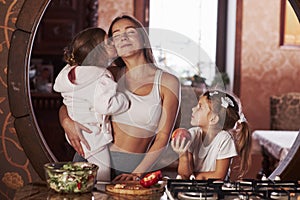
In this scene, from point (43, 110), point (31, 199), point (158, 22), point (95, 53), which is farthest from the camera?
point (158, 22)

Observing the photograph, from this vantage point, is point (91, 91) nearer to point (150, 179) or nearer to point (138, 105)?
point (138, 105)

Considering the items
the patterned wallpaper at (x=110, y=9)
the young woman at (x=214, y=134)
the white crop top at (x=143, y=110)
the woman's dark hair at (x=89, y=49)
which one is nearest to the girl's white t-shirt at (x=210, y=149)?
the young woman at (x=214, y=134)

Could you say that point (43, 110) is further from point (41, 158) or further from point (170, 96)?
point (170, 96)

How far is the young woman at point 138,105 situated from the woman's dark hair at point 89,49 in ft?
0.14

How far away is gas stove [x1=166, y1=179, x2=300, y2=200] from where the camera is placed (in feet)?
4.84

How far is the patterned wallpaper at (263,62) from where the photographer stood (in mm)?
5055

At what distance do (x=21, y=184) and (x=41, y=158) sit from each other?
0.12 meters

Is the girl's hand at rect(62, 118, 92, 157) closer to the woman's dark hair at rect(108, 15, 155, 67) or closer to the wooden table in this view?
the woman's dark hair at rect(108, 15, 155, 67)

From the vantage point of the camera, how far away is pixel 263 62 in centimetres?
509

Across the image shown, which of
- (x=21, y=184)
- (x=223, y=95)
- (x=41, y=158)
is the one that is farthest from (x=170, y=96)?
(x=21, y=184)

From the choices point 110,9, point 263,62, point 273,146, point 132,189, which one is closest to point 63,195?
point 132,189

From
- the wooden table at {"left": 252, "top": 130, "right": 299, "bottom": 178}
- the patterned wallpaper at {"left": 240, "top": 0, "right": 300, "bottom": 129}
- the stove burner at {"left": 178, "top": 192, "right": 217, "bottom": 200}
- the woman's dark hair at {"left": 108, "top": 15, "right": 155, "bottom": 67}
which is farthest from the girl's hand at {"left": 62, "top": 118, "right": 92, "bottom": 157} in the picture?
the patterned wallpaper at {"left": 240, "top": 0, "right": 300, "bottom": 129}

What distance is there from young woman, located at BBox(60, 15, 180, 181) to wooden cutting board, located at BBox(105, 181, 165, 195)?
6 centimetres

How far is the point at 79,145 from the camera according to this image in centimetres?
169
